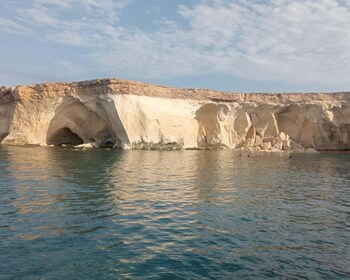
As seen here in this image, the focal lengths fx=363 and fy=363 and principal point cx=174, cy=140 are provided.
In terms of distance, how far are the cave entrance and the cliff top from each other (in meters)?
7.29

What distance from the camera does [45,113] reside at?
4753cm

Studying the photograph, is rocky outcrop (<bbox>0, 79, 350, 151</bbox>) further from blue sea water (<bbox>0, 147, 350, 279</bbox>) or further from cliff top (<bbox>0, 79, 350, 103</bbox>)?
blue sea water (<bbox>0, 147, 350, 279</bbox>)

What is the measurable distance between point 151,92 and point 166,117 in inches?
153

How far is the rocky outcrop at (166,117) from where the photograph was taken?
45812 mm

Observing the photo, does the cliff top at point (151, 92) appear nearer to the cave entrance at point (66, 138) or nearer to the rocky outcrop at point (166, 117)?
the rocky outcrop at point (166, 117)

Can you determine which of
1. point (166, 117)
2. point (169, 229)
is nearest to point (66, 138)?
point (166, 117)

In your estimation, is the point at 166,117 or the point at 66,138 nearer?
the point at 166,117

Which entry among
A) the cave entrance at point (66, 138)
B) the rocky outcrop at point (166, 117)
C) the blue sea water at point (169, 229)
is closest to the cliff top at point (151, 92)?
the rocky outcrop at point (166, 117)

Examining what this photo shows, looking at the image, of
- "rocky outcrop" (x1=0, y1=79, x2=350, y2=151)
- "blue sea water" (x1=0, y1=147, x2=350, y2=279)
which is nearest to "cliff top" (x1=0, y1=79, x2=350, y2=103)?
"rocky outcrop" (x1=0, y1=79, x2=350, y2=151)

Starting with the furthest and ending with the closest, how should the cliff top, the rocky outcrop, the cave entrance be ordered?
the cave entrance, the rocky outcrop, the cliff top

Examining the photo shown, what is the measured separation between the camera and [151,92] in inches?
1877

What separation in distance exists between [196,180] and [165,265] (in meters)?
12.3

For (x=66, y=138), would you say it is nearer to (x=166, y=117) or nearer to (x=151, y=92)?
(x=151, y=92)

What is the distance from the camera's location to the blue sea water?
25.0 ft
